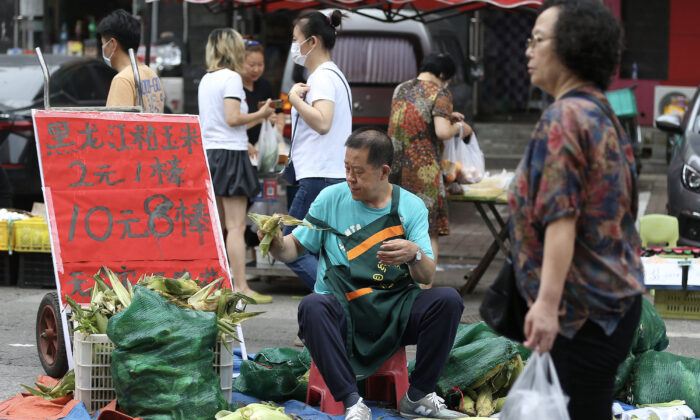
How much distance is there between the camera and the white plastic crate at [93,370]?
14.7 ft

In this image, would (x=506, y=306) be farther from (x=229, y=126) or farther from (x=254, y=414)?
(x=229, y=126)

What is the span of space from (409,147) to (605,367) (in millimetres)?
4451

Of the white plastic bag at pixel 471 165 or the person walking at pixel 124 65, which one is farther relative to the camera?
the white plastic bag at pixel 471 165

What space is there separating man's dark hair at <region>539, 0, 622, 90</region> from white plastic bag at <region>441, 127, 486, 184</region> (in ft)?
14.9

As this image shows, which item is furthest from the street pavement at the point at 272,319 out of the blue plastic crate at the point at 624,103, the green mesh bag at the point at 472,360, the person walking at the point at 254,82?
the blue plastic crate at the point at 624,103

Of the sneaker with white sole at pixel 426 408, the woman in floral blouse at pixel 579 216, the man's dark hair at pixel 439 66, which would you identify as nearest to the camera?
the woman in floral blouse at pixel 579 216

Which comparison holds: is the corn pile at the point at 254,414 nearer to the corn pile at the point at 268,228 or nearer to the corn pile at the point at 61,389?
the corn pile at the point at 268,228

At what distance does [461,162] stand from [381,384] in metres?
3.01

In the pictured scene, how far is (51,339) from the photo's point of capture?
17.7ft

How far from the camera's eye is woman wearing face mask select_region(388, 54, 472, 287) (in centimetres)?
731

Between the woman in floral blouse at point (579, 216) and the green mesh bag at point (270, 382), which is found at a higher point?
the woman in floral blouse at point (579, 216)

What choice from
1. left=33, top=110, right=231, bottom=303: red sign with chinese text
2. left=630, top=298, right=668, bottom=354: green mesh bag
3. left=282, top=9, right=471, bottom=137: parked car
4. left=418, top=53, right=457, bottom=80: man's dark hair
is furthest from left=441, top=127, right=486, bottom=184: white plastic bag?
left=282, top=9, right=471, bottom=137: parked car

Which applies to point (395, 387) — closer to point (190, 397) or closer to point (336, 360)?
point (336, 360)

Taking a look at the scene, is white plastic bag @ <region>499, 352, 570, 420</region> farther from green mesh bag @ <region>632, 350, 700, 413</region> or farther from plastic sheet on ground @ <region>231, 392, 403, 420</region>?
green mesh bag @ <region>632, 350, 700, 413</region>
